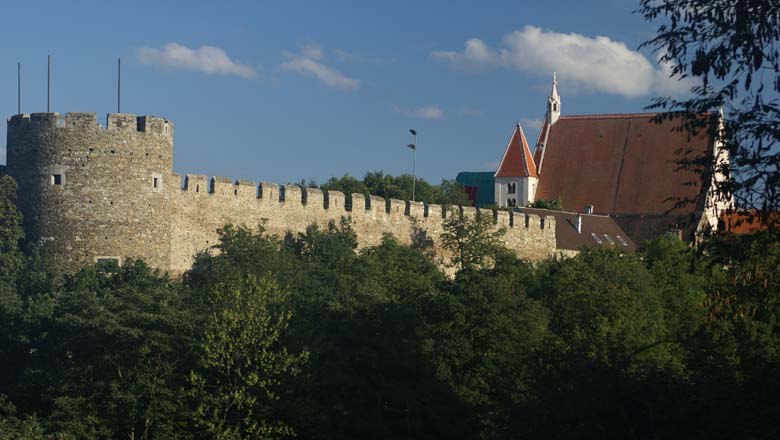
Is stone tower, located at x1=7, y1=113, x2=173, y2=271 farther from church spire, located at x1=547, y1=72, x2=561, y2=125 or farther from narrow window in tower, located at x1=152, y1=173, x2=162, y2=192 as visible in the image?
church spire, located at x1=547, y1=72, x2=561, y2=125

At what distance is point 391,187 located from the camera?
5747 centimetres

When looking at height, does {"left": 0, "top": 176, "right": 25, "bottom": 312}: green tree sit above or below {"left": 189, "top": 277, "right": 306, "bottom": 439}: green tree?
above

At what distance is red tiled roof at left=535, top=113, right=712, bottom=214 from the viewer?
5988 cm

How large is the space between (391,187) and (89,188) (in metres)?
31.2

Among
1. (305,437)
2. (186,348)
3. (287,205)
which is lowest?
(305,437)

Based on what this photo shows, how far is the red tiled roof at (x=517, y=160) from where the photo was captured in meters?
67.1

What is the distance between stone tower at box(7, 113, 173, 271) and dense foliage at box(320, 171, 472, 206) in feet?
90.1

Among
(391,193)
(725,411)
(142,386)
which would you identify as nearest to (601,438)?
(725,411)

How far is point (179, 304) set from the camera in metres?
25.7

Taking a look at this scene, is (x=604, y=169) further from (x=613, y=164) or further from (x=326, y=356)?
(x=326, y=356)

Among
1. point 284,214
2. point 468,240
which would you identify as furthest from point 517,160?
point 284,214

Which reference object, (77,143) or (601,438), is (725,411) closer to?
(601,438)

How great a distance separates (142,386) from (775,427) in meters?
12.7

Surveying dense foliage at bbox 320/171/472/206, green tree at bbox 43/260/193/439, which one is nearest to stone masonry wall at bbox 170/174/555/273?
green tree at bbox 43/260/193/439
